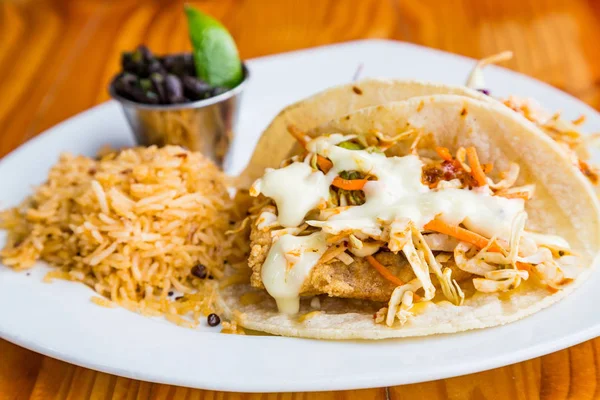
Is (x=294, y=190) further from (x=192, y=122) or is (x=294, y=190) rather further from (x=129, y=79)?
(x=129, y=79)

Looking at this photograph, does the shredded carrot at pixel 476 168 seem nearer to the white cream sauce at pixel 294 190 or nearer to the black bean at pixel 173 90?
the white cream sauce at pixel 294 190

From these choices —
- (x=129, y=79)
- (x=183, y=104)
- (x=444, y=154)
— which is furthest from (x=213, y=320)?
(x=129, y=79)

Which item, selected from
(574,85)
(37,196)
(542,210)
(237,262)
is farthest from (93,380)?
(574,85)

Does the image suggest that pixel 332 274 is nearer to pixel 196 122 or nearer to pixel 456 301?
pixel 456 301

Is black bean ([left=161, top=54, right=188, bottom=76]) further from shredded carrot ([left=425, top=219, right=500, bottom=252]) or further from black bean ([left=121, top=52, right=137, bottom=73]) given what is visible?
shredded carrot ([left=425, top=219, right=500, bottom=252])

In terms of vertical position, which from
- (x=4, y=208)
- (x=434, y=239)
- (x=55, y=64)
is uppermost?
(x=434, y=239)

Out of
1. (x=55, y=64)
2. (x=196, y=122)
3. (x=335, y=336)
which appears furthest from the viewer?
(x=55, y=64)
